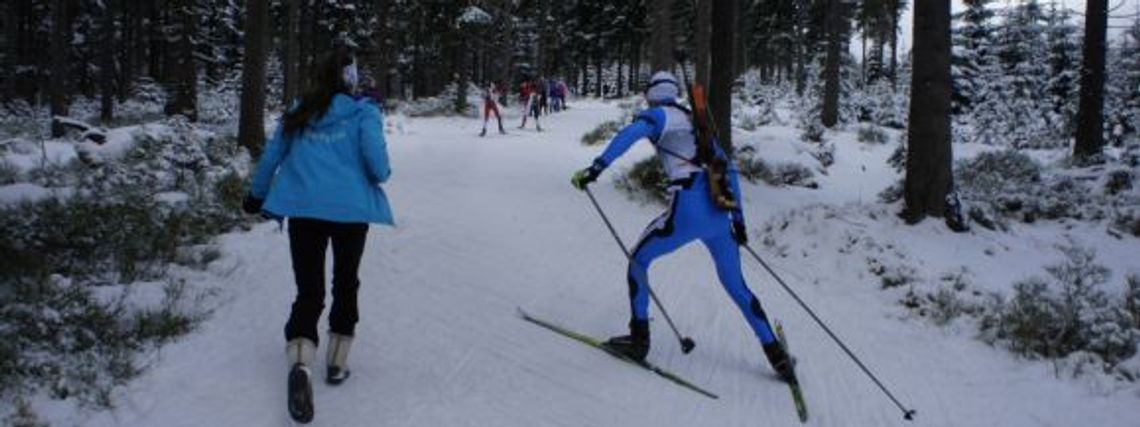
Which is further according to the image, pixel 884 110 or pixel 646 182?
pixel 884 110

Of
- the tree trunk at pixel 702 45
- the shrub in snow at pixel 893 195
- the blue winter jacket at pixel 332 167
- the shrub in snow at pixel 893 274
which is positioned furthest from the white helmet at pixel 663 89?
the tree trunk at pixel 702 45

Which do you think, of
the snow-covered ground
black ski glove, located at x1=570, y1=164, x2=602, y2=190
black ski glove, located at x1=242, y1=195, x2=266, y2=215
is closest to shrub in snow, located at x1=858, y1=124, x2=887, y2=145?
the snow-covered ground

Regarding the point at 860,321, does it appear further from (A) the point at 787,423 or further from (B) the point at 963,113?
(B) the point at 963,113

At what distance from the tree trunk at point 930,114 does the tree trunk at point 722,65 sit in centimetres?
305

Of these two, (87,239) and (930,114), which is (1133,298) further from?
(87,239)

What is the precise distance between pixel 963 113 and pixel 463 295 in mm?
29124

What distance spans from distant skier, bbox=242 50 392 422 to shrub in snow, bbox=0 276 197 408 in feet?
3.54

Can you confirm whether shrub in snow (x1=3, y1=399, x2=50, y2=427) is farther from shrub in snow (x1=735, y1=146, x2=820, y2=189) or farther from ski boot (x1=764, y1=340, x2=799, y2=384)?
shrub in snow (x1=735, y1=146, x2=820, y2=189)

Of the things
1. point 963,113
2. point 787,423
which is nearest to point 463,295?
point 787,423

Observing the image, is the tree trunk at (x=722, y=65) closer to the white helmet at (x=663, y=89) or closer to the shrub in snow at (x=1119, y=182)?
the shrub in snow at (x=1119, y=182)

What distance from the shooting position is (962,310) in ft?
25.0

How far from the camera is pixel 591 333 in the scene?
679 cm

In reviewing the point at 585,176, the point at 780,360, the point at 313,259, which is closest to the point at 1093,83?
the point at 780,360

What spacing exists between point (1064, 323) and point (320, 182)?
5375 millimetres
